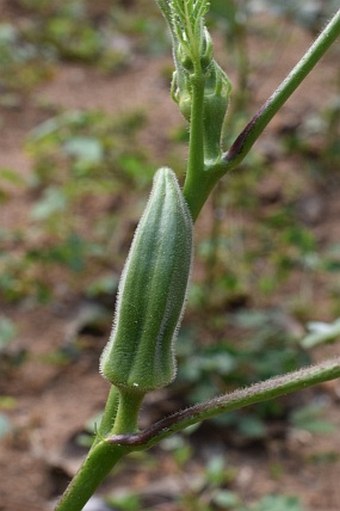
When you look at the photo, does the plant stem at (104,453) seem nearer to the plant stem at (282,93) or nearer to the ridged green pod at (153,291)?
the ridged green pod at (153,291)

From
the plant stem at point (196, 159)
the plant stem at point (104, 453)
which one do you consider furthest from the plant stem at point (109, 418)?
the plant stem at point (196, 159)

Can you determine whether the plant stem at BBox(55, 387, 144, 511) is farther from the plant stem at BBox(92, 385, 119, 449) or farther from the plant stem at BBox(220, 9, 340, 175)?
the plant stem at BBox(220, 9, 340, 175)

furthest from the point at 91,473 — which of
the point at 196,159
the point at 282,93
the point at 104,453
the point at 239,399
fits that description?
the point at 282,93

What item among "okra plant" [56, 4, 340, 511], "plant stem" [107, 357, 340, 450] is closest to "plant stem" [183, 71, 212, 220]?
"okra plant" [56, 4, 340, 511]

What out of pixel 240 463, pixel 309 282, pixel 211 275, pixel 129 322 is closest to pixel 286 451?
pixel 240 463

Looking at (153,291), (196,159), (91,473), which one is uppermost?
(196,159)

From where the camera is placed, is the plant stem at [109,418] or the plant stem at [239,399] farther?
the plant stem at [109,418]

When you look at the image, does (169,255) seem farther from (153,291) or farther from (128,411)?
(128,411)

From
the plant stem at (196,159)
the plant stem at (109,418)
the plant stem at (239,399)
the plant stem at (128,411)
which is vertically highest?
the plant stem at (196,159)
